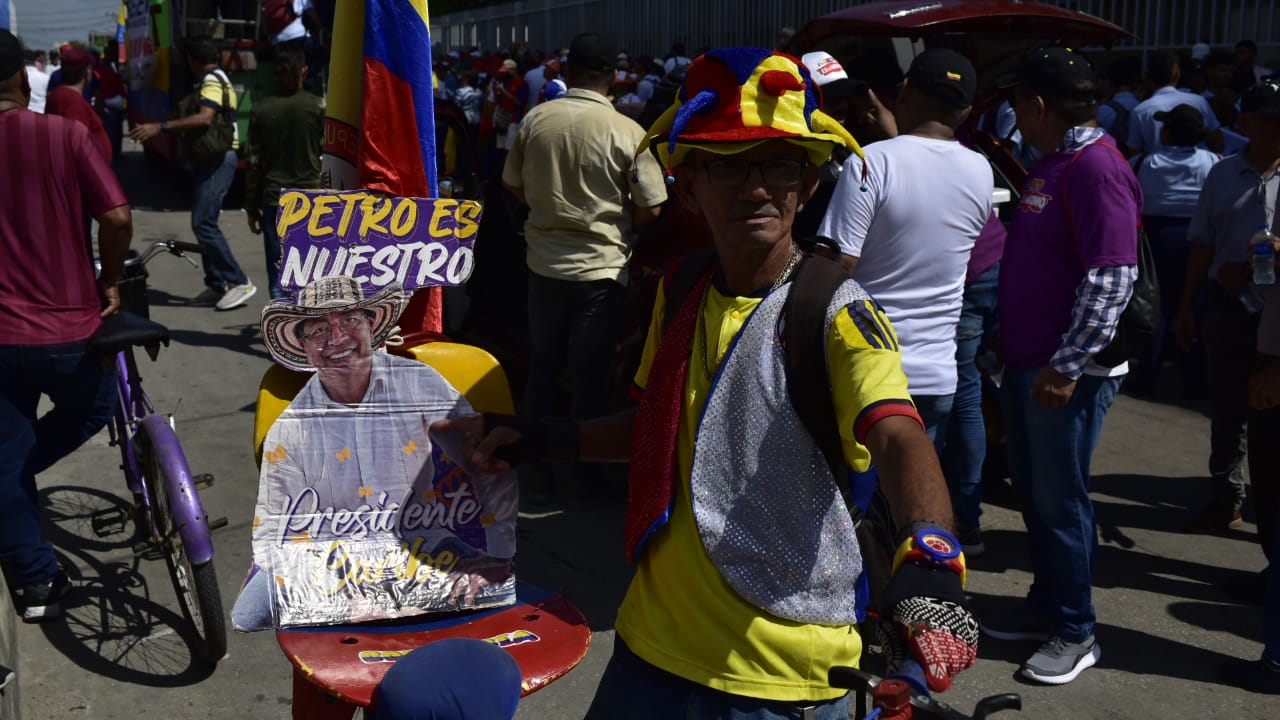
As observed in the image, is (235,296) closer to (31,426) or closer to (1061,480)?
(31,426)

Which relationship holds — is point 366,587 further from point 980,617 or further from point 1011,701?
point 980,617

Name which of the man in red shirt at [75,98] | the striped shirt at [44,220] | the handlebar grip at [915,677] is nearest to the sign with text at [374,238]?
the handlebar grip at [915,677]

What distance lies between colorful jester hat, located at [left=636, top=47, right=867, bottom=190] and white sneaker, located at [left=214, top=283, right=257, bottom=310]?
8.41m

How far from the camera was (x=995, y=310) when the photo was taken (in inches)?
213

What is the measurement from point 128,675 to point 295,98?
511cm

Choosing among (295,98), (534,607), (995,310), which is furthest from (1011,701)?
(295,98)

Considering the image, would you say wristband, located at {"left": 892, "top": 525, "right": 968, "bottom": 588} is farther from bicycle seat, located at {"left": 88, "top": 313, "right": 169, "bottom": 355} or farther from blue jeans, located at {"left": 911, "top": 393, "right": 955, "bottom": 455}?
bicycle seat, located at {"left": 88, "top": 313, "right": 169, "bottom": 355}

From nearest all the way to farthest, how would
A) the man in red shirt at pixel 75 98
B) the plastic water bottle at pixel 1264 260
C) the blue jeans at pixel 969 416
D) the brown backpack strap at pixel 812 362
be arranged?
the brown backpack strap at pixel 812 362 → the plastic water bottle at pixel 1264 260 → the blue jeans at pixel 969 416 → the man in red shirt at pixel 75 98

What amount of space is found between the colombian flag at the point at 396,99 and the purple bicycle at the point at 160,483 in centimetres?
164

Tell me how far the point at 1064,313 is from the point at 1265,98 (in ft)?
6.11

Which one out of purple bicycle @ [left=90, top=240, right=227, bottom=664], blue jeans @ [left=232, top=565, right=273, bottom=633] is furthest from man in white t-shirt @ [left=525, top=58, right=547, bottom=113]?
blue jeans @ [left=232, top=565, right=273, bottom=633]

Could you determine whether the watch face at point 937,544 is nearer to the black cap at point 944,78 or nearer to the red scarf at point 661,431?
the red scarf at point 661,431

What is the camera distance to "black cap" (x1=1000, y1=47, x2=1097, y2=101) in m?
4.06

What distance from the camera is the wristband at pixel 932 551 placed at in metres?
1.62
